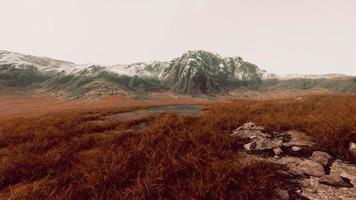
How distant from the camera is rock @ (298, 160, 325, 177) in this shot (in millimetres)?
3922

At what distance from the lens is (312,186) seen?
11.4ft

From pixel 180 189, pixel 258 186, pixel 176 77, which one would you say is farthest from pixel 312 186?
pixel 176 77

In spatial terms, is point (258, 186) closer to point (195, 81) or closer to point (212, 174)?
point (212, 174)

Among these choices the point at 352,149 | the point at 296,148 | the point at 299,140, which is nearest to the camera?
the point at 352,149

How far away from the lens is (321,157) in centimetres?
458

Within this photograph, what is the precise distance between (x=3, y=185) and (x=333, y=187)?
5376 millimetres

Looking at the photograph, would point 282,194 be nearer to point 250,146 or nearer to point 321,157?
point 321,157

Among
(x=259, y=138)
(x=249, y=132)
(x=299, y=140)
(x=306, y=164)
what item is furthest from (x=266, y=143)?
(x=306, y=164)

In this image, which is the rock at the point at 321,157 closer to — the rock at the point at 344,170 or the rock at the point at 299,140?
the rock at the point at 344,170

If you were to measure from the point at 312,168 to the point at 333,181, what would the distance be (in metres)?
0.50

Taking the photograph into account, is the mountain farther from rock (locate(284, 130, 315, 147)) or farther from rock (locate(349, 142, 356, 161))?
rock (locate(349, 142, 356, 161))

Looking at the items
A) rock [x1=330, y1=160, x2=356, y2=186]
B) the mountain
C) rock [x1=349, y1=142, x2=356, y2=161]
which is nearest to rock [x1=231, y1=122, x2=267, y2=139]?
rock [x1=349, y1=142, x2=356, y2=161]

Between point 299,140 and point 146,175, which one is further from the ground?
point 146,175

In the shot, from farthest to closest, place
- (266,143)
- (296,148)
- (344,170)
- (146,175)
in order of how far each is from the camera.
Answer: (266,143)
(296,148)
(344,170)
(146,175)
